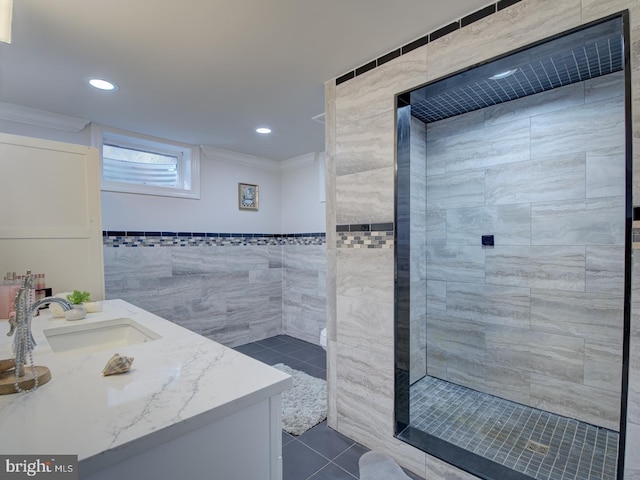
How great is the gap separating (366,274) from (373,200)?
0.43 m

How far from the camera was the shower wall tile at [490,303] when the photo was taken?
2162mm

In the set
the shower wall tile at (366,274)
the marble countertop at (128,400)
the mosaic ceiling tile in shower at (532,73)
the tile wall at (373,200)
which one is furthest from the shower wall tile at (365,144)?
the marble countertop at (128,400)

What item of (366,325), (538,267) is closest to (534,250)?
(538,267)

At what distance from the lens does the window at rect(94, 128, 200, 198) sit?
112 inches

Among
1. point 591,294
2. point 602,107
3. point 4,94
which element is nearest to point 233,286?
point 4,94

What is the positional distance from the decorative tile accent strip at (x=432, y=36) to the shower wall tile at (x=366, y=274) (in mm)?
1047

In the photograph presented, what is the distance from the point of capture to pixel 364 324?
1839mm

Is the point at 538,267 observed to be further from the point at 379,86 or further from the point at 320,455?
the point at 320,455

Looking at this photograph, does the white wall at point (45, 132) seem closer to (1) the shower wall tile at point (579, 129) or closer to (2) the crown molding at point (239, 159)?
(2) the crown molding at point (239, 159)

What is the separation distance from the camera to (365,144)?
1.82 m

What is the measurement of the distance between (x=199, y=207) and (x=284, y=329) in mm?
1825

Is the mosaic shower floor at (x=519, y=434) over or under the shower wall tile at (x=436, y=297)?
under

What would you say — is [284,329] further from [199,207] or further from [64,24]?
[64,24]

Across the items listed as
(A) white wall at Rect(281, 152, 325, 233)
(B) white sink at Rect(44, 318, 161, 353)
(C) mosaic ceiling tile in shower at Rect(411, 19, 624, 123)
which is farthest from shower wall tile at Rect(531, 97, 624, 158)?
(B) white sink at Rect(44, 318, 161, 353)
